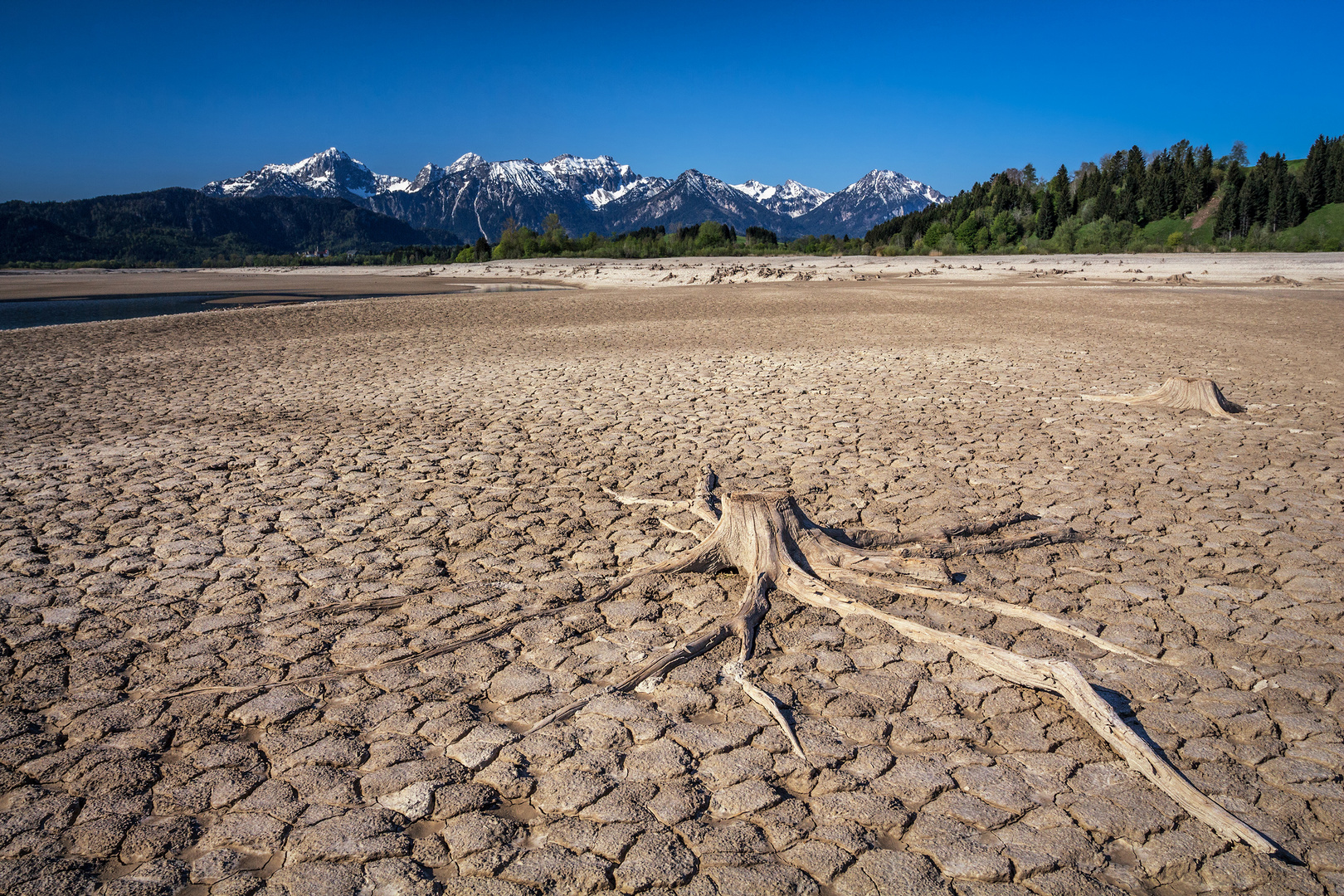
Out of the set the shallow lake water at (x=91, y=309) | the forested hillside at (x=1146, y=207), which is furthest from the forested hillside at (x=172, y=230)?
the forested hillside at (x=1146, y=207)

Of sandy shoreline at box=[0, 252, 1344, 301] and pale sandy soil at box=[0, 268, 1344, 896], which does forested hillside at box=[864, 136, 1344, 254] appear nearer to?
sandy shoreline at box=[0, 252, 1344, 301]

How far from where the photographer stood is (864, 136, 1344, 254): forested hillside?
55688 millimetres

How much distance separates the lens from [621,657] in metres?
2.98

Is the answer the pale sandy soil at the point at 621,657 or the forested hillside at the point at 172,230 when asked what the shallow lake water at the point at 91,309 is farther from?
the forested hillside at the point at 172,230

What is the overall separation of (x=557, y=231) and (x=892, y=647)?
67.4 meters

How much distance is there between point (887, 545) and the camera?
3852 millimetres

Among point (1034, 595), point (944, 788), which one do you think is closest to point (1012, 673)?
point (944, 788)

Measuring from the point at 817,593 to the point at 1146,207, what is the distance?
76507 mm

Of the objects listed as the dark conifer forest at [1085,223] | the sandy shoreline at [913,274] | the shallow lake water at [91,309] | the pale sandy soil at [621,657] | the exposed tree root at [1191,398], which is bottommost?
the pale sandy soil at [621,657]

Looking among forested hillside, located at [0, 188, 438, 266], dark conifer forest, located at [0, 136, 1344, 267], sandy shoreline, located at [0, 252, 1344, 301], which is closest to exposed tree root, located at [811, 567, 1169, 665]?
sandy shoreline, located at [0, 252, 1344, 301]

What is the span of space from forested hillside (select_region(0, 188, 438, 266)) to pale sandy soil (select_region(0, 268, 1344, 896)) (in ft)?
348

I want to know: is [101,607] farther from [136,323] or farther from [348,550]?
[136,323]

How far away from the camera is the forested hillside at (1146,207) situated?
55.7 meters

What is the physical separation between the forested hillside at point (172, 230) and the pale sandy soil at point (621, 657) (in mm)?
106186
